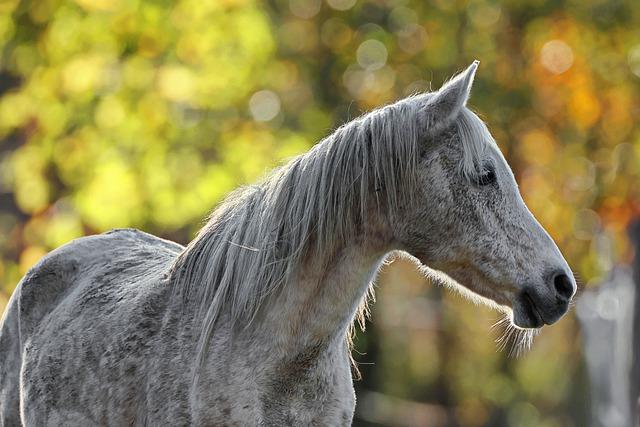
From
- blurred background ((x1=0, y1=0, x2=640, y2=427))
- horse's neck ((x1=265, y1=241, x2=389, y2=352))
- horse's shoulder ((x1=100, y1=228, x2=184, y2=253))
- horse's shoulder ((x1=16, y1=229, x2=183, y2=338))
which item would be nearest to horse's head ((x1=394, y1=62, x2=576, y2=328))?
horse's neck ((x1=265, y1=241, x2=389, y2=352))

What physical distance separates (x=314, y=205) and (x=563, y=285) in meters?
1.02

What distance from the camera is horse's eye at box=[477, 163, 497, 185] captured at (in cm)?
497

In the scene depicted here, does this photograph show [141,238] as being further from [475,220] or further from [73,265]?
[475,220]

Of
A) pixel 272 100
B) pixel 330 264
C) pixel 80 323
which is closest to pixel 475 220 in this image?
pixel 330 264

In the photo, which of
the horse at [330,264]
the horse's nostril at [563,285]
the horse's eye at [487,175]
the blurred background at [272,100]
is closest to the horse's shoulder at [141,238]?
the horse at [330,264]

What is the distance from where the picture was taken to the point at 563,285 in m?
4.96

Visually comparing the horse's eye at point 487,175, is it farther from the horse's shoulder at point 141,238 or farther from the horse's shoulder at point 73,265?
the horse's shoulder at point 141,238

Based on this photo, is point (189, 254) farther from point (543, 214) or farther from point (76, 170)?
point (543, 214)

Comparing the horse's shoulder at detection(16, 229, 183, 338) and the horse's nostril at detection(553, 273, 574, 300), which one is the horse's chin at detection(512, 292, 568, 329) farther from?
the horse's shoulder at detection(16, 229, 183, 338)

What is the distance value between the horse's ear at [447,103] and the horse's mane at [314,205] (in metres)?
0.05

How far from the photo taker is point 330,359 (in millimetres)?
5074

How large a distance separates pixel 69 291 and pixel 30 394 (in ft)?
1.96

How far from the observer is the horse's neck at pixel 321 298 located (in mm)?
5008

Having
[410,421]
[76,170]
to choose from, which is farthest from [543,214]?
[410,421]
